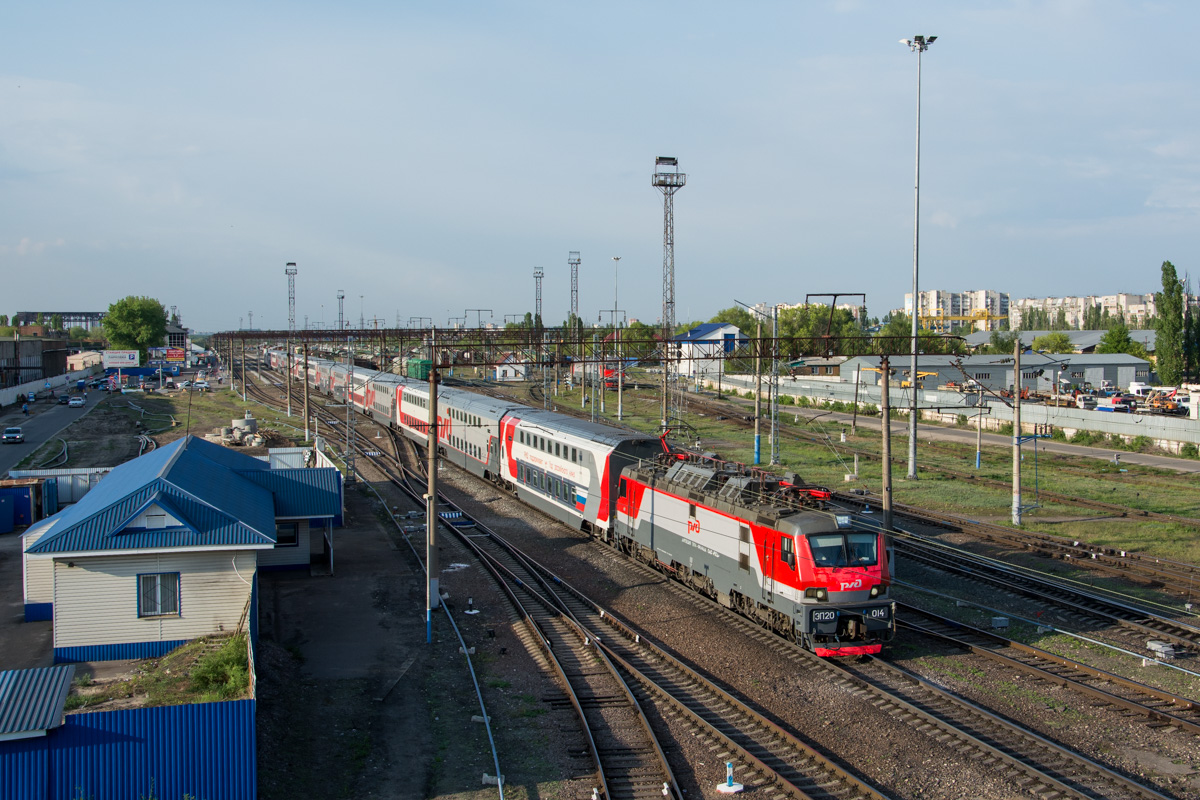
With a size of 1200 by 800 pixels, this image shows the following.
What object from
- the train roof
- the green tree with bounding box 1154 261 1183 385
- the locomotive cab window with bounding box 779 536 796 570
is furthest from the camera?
the green tree with bounding box 1154 261 1183 385

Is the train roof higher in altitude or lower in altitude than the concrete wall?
higher

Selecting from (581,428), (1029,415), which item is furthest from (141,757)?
(1029,415)

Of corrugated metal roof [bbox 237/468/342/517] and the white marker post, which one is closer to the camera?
the white marker post

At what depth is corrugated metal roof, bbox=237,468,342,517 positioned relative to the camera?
25.2m

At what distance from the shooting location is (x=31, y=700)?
11445 mm

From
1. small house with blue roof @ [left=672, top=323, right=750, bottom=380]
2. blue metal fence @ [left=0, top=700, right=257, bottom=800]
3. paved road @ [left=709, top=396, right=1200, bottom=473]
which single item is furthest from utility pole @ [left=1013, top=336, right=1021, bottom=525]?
small house with blue roof @ [left=672, top=323, right=750, bottom=380]

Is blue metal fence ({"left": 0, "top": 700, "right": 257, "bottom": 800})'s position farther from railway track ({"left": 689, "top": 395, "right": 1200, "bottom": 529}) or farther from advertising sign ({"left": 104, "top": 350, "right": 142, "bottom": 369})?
advertising sign ({"left": 104, "top": 350, "right": 142, "bottom": 369})

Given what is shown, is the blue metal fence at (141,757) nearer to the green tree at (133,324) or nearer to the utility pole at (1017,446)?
the utility pole at (1017,446)

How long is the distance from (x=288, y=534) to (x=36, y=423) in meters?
55.8

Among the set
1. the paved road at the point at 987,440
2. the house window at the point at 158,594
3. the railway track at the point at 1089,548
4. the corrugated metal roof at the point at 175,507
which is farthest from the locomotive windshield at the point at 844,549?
the paved road at the point at 987,440

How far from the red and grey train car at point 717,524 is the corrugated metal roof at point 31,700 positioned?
13.0 m

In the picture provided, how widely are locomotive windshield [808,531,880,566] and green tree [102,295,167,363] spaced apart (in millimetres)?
159707

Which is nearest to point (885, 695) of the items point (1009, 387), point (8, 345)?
point (1009, 387)

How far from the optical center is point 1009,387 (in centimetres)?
8031
